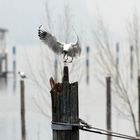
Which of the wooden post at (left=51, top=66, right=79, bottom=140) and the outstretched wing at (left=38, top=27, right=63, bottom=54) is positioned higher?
the outstretched wing at (left=38, top=27, right=63, bottom=54)

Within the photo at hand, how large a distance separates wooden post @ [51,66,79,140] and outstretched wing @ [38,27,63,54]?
9.7 inches

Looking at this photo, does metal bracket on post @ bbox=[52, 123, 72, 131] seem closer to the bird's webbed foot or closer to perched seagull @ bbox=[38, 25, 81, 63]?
perched seagull @ bbox=[38, 25, 81, 63]

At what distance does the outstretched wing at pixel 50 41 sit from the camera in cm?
356

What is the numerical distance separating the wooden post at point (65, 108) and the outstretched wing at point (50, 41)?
25cm

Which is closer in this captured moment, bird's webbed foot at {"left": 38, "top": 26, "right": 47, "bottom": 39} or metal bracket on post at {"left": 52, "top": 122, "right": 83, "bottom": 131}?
metal bracket on post at {"left": 52, "top": 122, "right": 83, "bottom": 131}

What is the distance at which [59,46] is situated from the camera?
142 inches

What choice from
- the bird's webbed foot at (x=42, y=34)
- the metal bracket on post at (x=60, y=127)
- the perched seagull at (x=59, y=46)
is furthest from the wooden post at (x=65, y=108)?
the bird's webbed foot at (x=42, y=34)

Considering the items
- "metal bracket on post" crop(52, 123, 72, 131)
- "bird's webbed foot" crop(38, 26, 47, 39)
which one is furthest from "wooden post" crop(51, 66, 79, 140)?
"bird's webbed foot" crop(38, 26, 47, 39)

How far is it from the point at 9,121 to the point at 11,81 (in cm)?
4386

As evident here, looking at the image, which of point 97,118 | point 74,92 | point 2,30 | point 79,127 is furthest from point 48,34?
point 2,30

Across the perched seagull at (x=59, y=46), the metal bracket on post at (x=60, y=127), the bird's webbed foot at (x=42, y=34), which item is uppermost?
the bird's webbed foot at (x=42, y=34)

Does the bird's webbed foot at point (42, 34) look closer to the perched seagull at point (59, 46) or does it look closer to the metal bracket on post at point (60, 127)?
the perched seagull at point (59, 46)

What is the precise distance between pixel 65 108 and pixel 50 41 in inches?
18.1

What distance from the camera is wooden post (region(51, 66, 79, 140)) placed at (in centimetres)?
345
